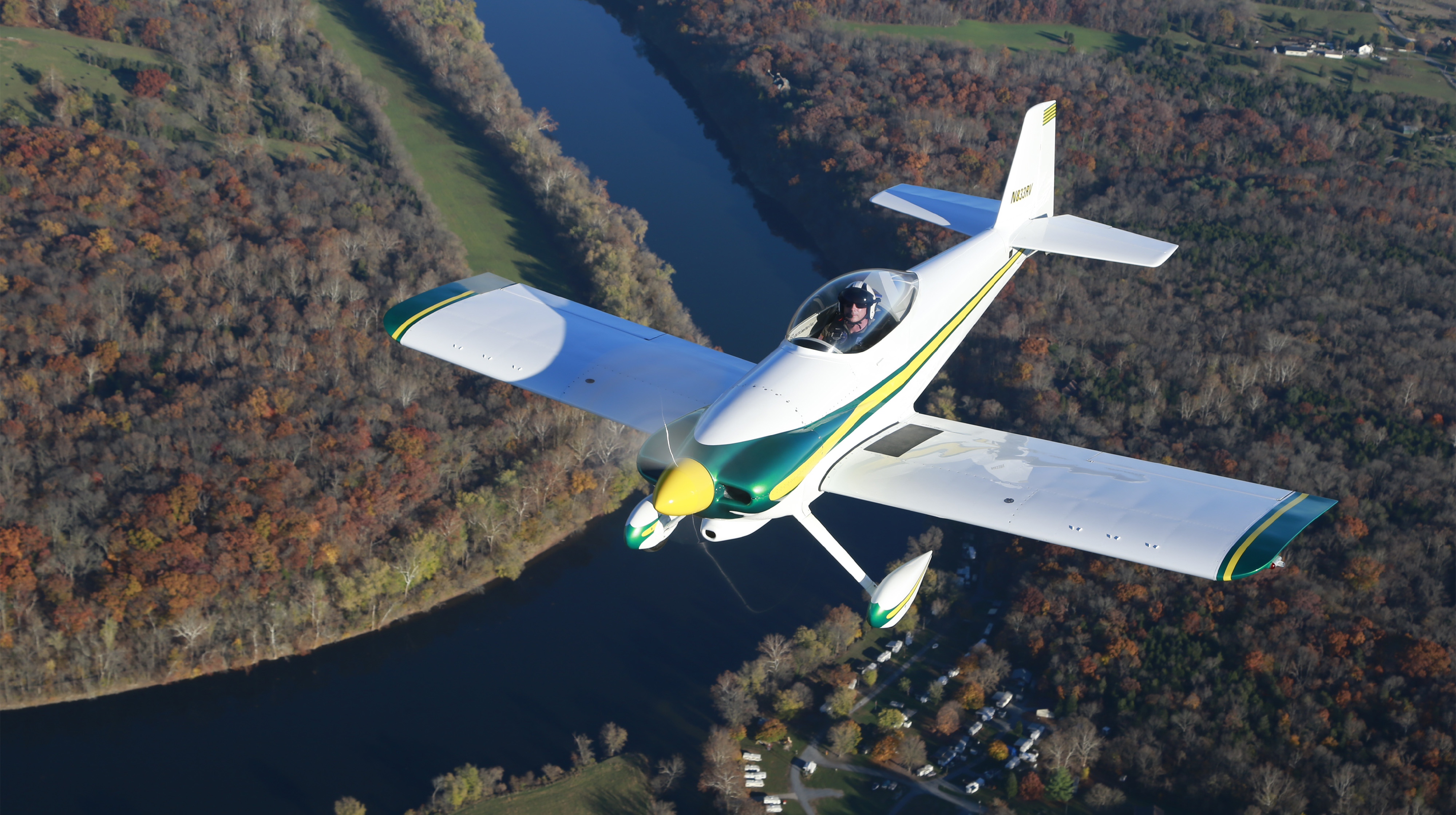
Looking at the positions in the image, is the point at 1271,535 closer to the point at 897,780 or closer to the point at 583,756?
the point at 897,780

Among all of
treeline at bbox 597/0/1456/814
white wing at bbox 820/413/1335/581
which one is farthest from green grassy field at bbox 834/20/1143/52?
white wing at bbox 820/413/1335/581

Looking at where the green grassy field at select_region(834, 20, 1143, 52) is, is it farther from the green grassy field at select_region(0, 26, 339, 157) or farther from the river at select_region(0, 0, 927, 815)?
the river at select_region(0, 0, 927, 815)

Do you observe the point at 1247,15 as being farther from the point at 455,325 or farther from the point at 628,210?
the point at 455,325

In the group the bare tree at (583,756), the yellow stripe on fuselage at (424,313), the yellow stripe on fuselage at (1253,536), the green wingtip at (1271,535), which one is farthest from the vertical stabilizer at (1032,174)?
the bare tree at (583,756)

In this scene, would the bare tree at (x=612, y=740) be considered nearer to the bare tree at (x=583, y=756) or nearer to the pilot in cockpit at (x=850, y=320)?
the bare tree at (x=583, y=756)

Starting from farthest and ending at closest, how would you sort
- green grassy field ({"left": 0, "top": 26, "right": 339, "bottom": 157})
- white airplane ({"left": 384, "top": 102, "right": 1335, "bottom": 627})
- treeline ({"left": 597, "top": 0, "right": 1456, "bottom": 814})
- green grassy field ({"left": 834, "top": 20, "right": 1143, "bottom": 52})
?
green grassy field ({"left": 834, "top": 20, "right": 1143, "bottom": 52}) → green grassy field ({"left": 0, "top": 26, "right": 339, "bottom": 157}) → treeline ({"left": 597, "top": 0, "right": 1456, "bottom": 814}) → white airplane ({"left": 384, "top": 102, "right": 1335, "bottom": 627})

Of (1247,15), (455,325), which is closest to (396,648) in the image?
A: (455,325)

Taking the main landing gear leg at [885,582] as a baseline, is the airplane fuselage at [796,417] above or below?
above
